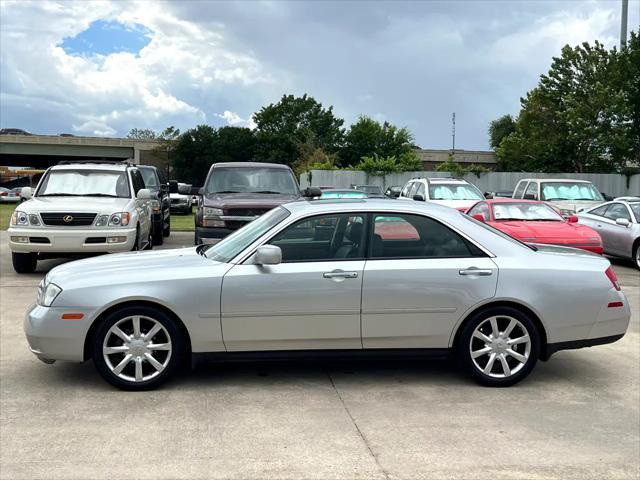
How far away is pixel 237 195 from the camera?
12.4 meters

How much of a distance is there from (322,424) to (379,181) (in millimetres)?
34332

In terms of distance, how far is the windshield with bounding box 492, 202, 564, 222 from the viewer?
12.6 meters

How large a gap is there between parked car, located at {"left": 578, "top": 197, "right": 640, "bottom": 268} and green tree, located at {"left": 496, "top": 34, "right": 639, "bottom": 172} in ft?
79.3

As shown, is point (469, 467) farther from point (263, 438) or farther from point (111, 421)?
point (111, 421)

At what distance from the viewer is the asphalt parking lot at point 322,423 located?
398 cm

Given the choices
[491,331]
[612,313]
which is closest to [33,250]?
[491,331]

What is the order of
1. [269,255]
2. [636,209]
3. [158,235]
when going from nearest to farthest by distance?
[269,255] < [636,209] < [158,235]

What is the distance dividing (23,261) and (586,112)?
33617mm

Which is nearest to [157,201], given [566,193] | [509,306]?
[566,193]

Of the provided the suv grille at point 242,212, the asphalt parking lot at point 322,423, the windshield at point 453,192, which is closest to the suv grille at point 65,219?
the suv grille at point 242,212

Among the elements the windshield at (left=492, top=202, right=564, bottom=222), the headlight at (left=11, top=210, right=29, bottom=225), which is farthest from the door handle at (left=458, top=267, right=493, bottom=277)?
the headlight at (left=11, top=210, right=29, bottom=225)

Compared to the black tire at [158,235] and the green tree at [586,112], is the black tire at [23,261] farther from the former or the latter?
the green tree at [586,112]

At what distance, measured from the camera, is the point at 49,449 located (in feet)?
13.7

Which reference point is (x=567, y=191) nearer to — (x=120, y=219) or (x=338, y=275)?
(x=120, y=219)
